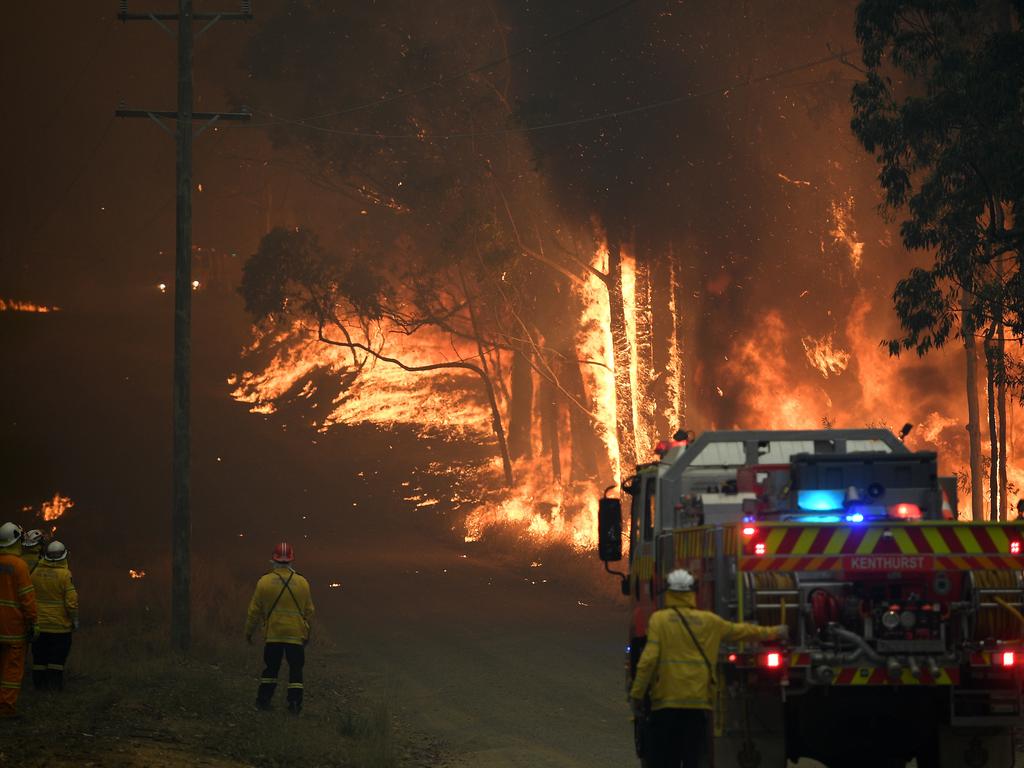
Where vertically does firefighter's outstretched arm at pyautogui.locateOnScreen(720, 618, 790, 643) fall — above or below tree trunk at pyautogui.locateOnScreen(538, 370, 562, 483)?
below

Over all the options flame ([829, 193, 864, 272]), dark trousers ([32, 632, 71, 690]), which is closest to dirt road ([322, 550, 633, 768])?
dark trousers ([32, 632, 71, 690])

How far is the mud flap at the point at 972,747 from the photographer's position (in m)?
8.95

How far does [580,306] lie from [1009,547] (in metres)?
32.3

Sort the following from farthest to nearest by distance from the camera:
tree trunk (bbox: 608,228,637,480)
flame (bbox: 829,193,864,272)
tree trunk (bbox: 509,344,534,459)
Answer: tree trunk (bbox: 509,344,534,459)
tree trunk (bbox: 608,228,637,480)
flame (bbox: 829,193,864,272)

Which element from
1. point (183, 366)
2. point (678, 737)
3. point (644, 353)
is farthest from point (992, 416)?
point (678, 737)

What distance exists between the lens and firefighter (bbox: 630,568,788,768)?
846cm

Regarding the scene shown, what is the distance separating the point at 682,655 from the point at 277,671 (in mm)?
6778

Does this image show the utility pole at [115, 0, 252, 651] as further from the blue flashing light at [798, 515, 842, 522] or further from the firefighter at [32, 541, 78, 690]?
the blue flashing light at [798, 515, 842, 522]

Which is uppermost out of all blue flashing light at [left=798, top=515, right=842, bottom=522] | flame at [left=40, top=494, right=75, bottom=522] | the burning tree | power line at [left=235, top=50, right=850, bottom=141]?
power line at [left=235, top=50, right=850, bottom=141]

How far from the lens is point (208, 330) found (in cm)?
7056

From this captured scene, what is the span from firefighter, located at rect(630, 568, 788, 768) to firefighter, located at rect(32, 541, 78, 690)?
300 inches

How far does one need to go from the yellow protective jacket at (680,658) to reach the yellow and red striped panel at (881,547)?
0.43m

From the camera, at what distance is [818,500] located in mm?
9570

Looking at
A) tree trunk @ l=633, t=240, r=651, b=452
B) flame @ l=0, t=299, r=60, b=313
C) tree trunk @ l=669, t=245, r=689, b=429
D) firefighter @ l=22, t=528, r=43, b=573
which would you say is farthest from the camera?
flame @ l=0, t=299, r=60, b=313
